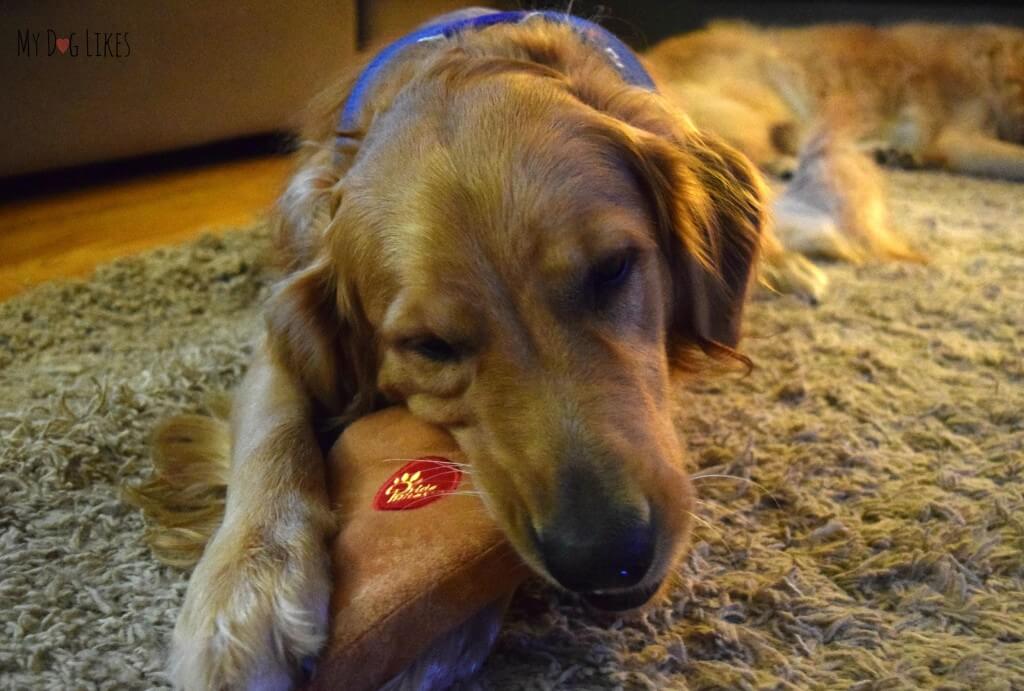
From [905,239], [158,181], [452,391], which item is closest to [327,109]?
[452,391]

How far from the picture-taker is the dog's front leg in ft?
3.50

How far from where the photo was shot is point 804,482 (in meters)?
1.63

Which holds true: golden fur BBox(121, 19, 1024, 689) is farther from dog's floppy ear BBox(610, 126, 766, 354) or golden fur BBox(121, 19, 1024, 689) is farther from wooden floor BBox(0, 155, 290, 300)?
wooden floor BBox(0, 155, 290, 300)

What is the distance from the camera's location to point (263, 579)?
114 cm

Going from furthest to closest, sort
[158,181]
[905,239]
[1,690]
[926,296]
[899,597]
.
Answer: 1. [158,181]
2. [905,239]
3. [926,296]
4. [899,597]
5. [1,690]

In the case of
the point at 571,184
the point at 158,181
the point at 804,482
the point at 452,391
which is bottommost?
the point at 158,181

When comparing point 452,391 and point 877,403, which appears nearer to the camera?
point 452,391

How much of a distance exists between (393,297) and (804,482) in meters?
0.80

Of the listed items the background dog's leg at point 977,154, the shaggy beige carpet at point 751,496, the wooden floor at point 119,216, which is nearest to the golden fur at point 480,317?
the shaggy beige carpet at point 751,496

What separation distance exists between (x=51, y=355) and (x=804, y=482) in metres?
1.69

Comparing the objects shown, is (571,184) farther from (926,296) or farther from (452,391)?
(926,296)

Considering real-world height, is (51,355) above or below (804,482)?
below

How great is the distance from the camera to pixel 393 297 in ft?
4.61

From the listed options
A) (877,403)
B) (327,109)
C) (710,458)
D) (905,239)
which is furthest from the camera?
(905,239)
